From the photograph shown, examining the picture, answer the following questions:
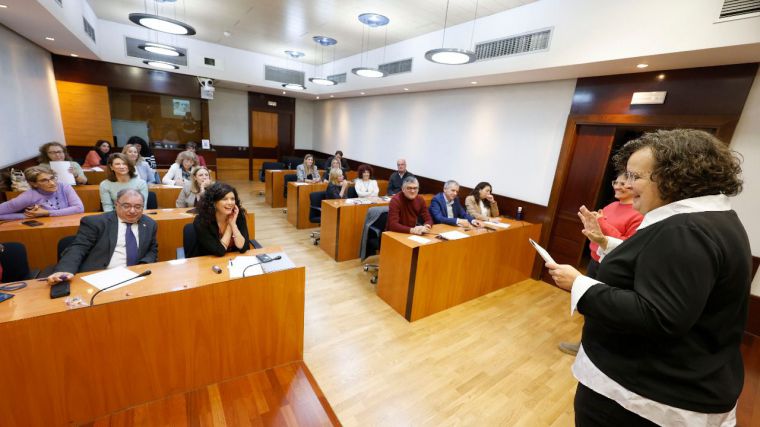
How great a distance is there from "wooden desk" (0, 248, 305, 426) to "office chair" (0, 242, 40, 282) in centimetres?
Answer: 70

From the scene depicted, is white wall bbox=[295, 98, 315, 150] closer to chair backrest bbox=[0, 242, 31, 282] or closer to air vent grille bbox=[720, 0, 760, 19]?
chair backrest bbox=[0, 242, 31, 282]

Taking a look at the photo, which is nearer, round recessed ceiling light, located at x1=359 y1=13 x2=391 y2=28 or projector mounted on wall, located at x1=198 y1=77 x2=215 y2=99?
round recessed ceiling light, located at x1=359 y1=13 x2=391 y2=28

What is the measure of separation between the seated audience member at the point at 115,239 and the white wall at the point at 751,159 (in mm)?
5385

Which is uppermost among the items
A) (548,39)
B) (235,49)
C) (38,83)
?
(235,49)

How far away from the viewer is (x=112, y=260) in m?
2.22

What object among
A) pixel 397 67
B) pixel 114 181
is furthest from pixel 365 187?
pixel 114 181

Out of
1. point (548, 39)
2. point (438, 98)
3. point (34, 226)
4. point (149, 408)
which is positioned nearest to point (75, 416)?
point (149, 408)

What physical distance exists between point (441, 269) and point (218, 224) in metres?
2.18

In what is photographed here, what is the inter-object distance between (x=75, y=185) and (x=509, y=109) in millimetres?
6493

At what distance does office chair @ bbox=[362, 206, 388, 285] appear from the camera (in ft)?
12.7

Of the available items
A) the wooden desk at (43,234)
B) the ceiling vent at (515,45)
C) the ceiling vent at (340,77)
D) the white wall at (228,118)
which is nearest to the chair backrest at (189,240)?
the wooden desk at (43,234)

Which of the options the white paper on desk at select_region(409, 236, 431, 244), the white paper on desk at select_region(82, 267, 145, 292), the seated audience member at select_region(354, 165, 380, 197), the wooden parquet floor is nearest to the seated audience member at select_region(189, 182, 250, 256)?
the white paper on desk at select_region(82, 267, 145, 292)

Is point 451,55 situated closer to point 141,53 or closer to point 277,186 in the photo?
point 277,186

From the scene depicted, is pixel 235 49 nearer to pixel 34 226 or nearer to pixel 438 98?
pixel 438 98
